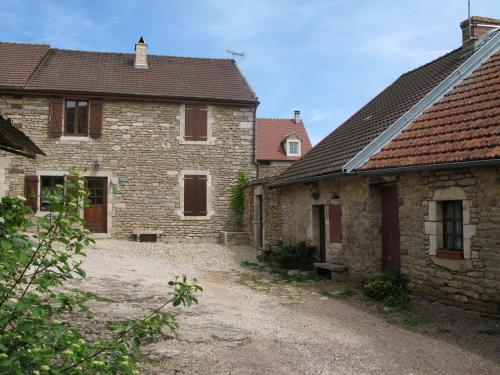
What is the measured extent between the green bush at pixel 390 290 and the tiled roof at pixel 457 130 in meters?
2.00

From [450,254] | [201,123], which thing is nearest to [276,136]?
[201,123]

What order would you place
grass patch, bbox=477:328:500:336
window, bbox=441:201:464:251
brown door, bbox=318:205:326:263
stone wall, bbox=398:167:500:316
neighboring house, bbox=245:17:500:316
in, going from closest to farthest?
grass patch, bbox=477:328:500:336
stone wall, bbox=398:167:500:316
neighboring house, bbox=245:17:500:316
window, bbox=441:201:464:251
brown door, bbox=318:205:326:263

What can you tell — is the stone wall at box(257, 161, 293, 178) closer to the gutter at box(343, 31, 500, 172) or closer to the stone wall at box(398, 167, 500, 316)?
the gutter at box(343, 31, 500, 172)

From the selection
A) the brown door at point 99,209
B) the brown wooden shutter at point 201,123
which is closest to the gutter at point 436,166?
the brown wooden shutter at point 201,123

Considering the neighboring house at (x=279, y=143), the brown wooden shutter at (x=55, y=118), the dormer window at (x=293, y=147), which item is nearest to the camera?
the brown wooden shutter at (x=55, y=118)

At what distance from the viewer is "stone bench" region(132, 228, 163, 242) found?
51.3 feet

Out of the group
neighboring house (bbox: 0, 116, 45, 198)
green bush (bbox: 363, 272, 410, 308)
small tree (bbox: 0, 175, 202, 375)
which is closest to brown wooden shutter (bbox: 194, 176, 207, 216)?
green bush (bbox: 363, 272, 410, 308)

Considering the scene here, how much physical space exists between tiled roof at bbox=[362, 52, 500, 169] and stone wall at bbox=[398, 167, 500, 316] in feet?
0.99

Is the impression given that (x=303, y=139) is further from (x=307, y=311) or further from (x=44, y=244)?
(x=44, y=244)

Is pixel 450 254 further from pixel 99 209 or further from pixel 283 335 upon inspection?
pixel 99 209

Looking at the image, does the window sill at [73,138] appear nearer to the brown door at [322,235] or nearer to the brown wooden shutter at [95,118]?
the brown wooden shutter at [95,118]

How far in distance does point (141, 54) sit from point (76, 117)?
4.01 m

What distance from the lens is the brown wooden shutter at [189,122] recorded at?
53.9 feet

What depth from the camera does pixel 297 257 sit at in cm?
1161
